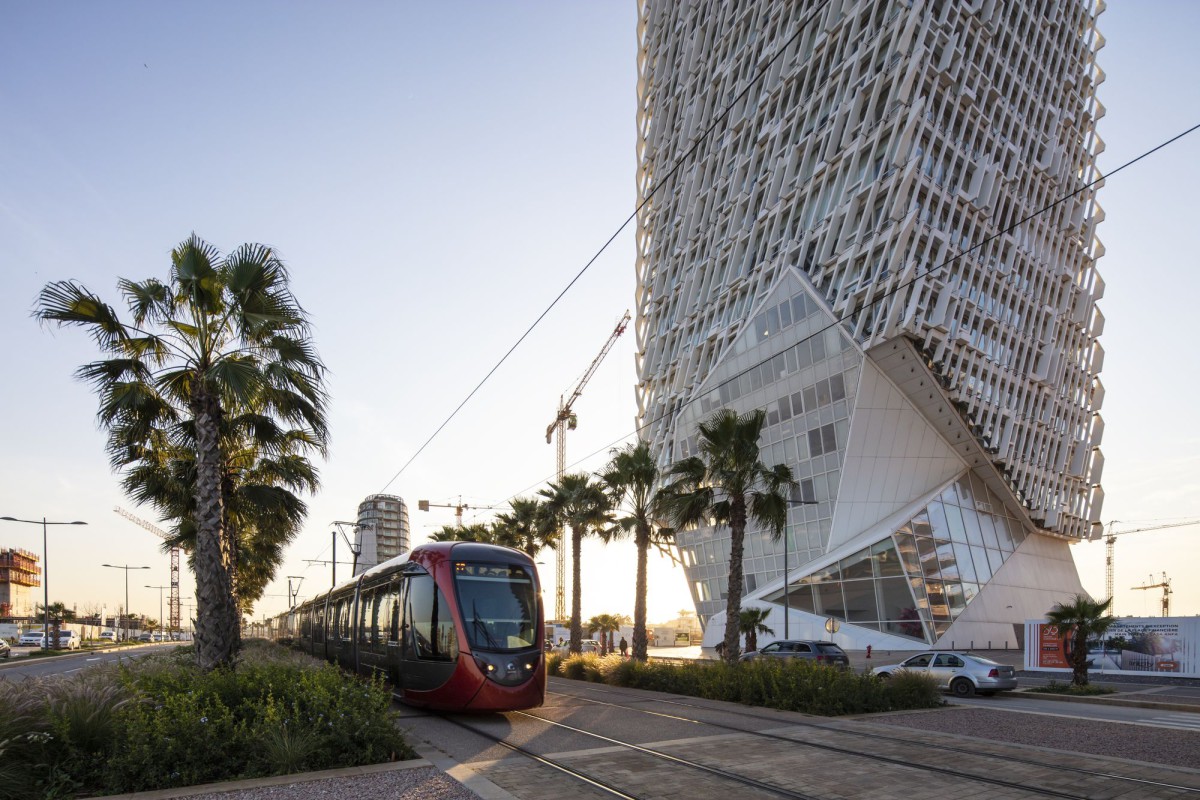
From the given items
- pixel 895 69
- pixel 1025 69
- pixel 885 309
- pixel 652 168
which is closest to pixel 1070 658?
pixel 885 309

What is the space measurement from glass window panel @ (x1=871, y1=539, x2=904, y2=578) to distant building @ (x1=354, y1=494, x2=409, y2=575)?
399ft

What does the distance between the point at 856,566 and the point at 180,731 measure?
137 ft

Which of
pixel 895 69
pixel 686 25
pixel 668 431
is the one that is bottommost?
pixel 668 431

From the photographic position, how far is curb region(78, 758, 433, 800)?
27.7ft

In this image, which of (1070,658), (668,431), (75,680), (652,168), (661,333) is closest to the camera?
(75,680)

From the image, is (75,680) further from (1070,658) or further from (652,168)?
(652,168)

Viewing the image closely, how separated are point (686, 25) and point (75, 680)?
70.4 metres

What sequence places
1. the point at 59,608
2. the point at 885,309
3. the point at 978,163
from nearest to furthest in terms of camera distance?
the point at 885,309, the point at 978,163, the point at 59,608

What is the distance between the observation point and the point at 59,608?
9881cm

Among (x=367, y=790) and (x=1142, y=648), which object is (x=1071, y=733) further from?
(x=1142, y=648)

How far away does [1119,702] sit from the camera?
2061 centimetres

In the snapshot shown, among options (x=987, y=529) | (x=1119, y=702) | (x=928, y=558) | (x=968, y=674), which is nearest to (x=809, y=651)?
(x=968, y=674)

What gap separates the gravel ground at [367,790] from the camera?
8445 mm

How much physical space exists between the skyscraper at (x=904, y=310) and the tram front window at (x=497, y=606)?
3099 centimetres
